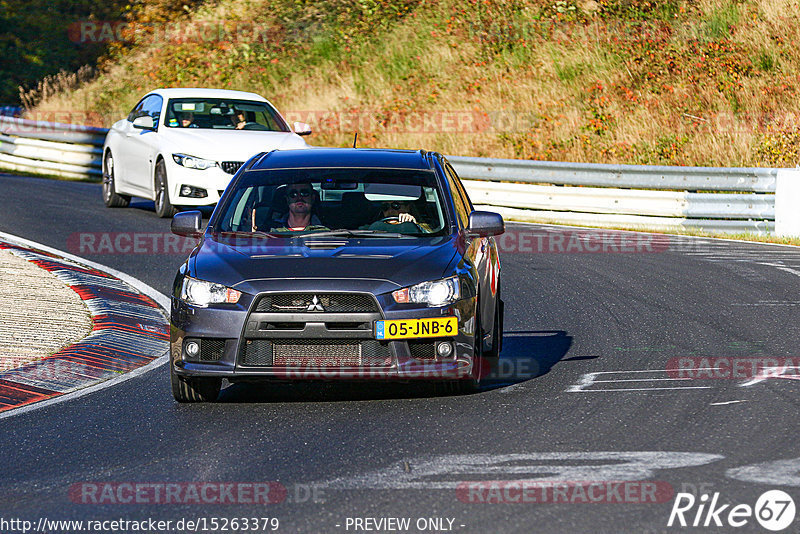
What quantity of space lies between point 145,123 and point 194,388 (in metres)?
10.5

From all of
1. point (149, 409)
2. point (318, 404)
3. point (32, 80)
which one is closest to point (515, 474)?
point (318, 404)

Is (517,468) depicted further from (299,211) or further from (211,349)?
(299,211)

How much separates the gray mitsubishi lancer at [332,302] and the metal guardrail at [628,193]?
998 centimetres

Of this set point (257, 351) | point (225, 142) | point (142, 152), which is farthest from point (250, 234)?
point (142, 152)

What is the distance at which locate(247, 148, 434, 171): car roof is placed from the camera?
378 inches

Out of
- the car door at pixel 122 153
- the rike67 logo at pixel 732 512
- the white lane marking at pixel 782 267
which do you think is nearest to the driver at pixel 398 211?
the rike67 logo at pixel 732 512

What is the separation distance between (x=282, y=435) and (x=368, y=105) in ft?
80.0

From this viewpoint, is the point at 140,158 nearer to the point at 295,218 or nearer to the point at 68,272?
the point at 68,272

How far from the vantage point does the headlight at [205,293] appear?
798 centimetres

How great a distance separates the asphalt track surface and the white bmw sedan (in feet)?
24.1

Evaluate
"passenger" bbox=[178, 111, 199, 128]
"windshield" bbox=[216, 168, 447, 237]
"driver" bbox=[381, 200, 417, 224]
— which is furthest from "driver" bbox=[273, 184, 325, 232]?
"passenger" bbox=[178, 111, 199, 128]

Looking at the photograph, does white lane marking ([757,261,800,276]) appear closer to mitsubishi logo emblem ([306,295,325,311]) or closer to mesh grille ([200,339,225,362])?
mitsubishi logo emblem ([306,295,325,311])

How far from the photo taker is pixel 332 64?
113ft

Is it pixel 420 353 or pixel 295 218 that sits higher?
pixel 295 218
